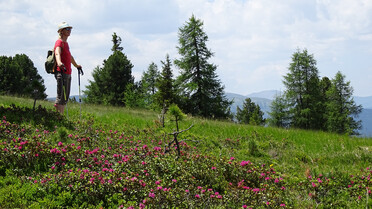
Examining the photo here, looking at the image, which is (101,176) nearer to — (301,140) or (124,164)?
(124,164)

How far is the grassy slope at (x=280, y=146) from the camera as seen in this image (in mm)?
7469

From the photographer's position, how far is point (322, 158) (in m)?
8.09

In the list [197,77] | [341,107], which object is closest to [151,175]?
[197,77]

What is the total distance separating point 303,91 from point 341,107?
11.6m

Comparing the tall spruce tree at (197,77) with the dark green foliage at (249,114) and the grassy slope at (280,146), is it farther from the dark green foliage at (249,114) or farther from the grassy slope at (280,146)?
the dark green foliage at (249,114)

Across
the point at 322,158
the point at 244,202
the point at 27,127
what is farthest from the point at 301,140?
the point at 27,127

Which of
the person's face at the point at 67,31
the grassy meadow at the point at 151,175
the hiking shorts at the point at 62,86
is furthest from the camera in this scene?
the hiking shorts at the point at 62,86

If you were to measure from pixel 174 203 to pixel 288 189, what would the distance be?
239 centimetres

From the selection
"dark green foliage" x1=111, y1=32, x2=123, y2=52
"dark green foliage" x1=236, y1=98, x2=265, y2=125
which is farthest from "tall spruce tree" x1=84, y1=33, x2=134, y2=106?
"dark green foliage" x1=236, y1=98, x2=265, y2=125

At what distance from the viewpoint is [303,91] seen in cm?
4694

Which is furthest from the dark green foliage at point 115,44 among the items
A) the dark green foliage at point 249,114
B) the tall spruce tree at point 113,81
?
the dark green foliage at point 249,114

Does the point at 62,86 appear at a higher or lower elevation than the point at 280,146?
higher

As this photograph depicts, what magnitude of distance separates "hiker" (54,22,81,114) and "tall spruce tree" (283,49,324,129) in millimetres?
40936

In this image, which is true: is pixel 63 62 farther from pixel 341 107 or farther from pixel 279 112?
pixel 341 107
